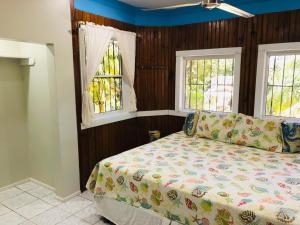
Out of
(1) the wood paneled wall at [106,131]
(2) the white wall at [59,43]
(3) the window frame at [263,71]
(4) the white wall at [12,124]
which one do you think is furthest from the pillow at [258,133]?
(4) the white wall at [12,124]

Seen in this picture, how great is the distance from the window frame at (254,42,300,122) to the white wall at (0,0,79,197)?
7.90 ft

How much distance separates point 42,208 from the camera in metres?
2.77

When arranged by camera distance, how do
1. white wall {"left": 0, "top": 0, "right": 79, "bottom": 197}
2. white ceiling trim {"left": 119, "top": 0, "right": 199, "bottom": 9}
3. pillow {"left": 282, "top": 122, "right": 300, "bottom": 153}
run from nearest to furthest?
white wall {"left": 0, "top": 0, "right": 79, "bottom": 197} < pillow {"left": 282, "top": 122, "right": 300, "bottom": 153} < white ceiling trim {"left": 119, "top": 0, "right": 199, "bottom": 9}

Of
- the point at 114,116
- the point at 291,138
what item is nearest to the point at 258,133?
the point at 291,138

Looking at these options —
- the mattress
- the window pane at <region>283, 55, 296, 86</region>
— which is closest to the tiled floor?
the mattress

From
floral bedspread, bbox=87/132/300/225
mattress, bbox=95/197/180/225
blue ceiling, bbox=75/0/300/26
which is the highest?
blue ceiling, bbox=75/0/300/26

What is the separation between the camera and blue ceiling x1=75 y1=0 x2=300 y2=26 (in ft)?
9.70

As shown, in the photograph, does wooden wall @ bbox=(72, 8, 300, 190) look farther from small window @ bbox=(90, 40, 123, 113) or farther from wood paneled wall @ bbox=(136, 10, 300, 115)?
small window @ bbox=(90, 40, 123, 113)

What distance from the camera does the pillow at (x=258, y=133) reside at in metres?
2.75

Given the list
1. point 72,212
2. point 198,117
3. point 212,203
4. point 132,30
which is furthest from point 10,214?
point 132,30

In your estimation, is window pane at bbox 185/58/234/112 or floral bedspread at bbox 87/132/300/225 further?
window pane at bbox 185/58/234/112

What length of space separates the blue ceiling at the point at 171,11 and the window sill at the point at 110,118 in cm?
140

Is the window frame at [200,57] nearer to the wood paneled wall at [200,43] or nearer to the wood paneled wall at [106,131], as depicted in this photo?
the wood paneled wall at [200,43]

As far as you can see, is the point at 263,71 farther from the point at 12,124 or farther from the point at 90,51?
the point at 12,124
